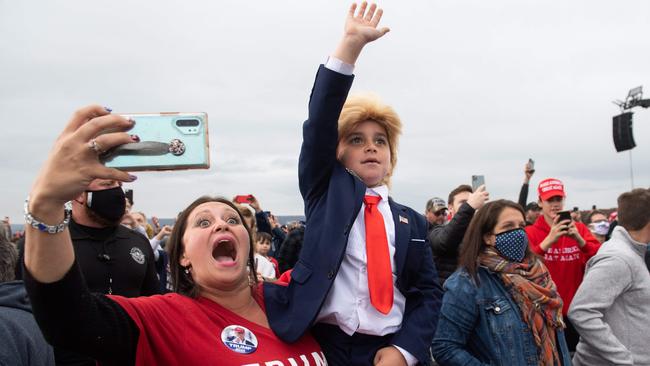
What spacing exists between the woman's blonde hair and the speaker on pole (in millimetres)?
19375

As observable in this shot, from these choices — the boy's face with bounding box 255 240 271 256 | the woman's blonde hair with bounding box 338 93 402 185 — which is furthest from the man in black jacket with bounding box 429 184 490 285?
the boy's face with bounding box 255 240 271 256

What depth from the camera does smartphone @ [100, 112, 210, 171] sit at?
124 cm

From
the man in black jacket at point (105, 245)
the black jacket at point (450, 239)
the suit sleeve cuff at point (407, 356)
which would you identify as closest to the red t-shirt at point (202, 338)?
the suit sleeve cuff at point (407, 356)

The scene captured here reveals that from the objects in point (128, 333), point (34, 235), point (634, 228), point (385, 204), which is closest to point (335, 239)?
point (385, 204)

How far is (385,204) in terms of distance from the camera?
2.23 meters

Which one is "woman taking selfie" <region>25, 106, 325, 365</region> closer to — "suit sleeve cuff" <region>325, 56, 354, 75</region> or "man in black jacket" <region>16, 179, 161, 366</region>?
"suit sleeve cuff" <region>325, 56, 354, 75</region>

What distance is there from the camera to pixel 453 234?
414 cm

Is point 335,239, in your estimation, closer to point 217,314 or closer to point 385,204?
point 385,204

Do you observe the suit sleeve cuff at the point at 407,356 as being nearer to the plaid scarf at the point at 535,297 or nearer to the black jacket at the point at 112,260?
the plaid scarf at the point at 535,297

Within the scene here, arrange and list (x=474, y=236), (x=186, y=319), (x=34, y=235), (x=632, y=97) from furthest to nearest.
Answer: (x=632, y=97) < (x=474, y=236) < (x=186, y=319) < (x=34, y=235)

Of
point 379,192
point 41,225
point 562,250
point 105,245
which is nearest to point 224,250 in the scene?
point 379,192

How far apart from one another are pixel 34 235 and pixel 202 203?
103 centimetres

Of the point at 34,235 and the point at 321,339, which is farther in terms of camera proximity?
the point at 321,339

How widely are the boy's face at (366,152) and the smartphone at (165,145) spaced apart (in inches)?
32.6
